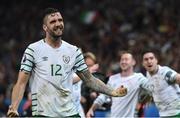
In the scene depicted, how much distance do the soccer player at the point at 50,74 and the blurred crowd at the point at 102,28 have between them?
25.2 feet

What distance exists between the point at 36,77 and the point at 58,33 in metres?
0.60

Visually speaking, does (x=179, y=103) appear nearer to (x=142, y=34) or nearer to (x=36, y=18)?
(x=142, y=34)

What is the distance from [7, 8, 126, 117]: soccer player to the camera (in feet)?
27.8

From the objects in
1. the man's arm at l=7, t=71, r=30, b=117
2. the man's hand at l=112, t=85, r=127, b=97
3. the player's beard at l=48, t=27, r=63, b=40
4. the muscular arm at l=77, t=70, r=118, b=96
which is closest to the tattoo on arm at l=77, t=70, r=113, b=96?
the muscular arm at l=77, t=70, r=118, b=96

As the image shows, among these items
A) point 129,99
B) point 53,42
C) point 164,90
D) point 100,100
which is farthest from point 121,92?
point 100,100

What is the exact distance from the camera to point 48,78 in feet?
27.8

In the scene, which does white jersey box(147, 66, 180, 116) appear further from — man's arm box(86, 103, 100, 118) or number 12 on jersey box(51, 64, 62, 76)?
number 12 on jersey box(51, 64, 62, 76)

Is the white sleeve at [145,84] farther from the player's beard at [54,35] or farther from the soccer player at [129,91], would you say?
the player's beard at [54,35]

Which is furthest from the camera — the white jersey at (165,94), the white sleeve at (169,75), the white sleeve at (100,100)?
the white sleeve at (100,100)

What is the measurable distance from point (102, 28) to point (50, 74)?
41.5ft

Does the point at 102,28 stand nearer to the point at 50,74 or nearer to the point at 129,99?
the point at 129,99

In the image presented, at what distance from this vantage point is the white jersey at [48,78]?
8477 mm

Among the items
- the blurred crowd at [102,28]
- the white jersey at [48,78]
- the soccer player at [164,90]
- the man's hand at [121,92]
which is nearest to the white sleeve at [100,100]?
the soccer player at [164,90]

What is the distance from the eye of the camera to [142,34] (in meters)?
19.6
